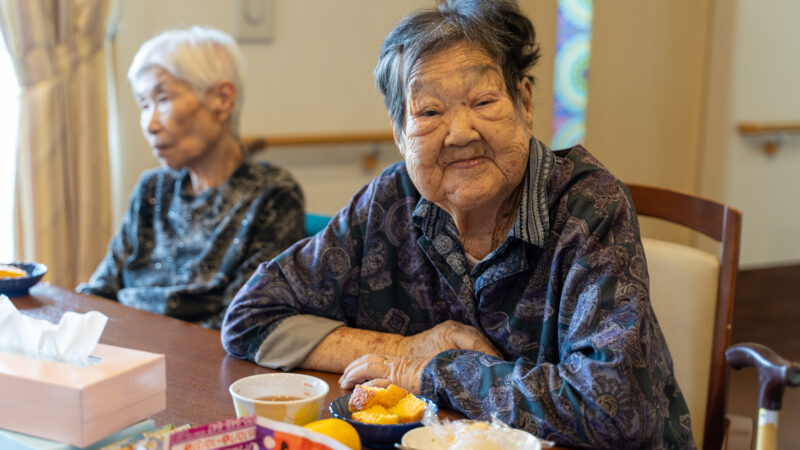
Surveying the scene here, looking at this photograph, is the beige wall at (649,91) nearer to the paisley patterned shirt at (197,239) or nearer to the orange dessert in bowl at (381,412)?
the paisley patterned shirt at (197,239)

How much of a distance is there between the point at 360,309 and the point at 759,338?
3394 mm

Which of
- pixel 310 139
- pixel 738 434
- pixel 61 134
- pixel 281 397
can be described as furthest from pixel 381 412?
pixel 310 139

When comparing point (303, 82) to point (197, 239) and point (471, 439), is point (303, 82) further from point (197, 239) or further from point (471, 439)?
point (471, 439)

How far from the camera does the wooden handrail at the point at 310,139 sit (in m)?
3.15

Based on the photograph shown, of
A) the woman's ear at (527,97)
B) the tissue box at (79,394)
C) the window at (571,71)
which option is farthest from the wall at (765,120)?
the tissue box at (79,394)

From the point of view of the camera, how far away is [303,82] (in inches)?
131

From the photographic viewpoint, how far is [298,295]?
58.4 inches

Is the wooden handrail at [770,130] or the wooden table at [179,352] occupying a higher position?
the wooden handrail at [770,130]

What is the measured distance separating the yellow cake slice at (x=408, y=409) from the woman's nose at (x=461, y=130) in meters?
0.43

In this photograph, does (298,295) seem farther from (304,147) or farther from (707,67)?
(707,67)

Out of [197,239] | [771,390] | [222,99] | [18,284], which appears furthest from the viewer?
[222,99]

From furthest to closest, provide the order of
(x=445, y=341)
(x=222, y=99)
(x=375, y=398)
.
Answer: (x=222, y=99)
(x=445, y=341)
(x=375, y=398)

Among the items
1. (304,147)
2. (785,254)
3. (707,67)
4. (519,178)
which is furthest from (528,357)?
(785,254)

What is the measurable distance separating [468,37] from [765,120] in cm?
341
